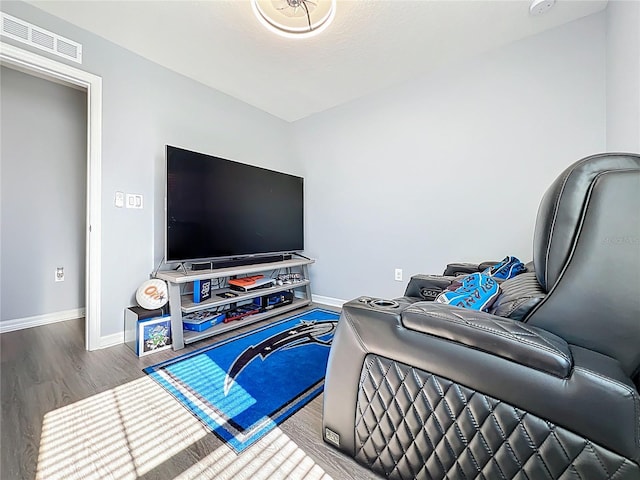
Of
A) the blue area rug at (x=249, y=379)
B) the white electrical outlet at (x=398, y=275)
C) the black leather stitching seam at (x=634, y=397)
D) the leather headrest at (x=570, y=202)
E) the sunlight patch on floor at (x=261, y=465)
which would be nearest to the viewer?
the black leather stitching seam at (x=634, y=397)

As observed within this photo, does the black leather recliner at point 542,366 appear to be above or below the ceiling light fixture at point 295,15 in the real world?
below

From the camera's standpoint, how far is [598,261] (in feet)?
2.20

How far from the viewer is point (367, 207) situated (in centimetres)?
296

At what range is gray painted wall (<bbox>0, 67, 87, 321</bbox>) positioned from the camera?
2314 millimetres

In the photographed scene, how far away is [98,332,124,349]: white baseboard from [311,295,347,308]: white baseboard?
198 centimetres

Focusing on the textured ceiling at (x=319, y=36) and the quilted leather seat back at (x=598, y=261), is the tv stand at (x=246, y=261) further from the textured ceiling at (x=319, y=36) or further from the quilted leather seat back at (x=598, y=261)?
the quilted leather seat back at (x=598, y=261)

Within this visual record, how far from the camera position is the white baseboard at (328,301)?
320cm

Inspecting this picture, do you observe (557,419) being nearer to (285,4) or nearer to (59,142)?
(285,4)

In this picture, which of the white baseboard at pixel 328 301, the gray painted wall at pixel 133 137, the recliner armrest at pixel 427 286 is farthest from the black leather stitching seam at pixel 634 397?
the gray painted wall at pixel 133 137

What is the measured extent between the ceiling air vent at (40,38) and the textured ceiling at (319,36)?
0.16 meters

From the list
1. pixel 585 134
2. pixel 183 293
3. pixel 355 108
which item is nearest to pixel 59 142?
pixel 183 293

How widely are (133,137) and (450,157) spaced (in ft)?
9.15

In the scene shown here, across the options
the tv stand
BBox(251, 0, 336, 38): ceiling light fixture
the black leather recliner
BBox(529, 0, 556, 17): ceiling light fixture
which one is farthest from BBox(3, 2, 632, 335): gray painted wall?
the black leather recliner

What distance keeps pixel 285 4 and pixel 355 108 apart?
5.04 ft
